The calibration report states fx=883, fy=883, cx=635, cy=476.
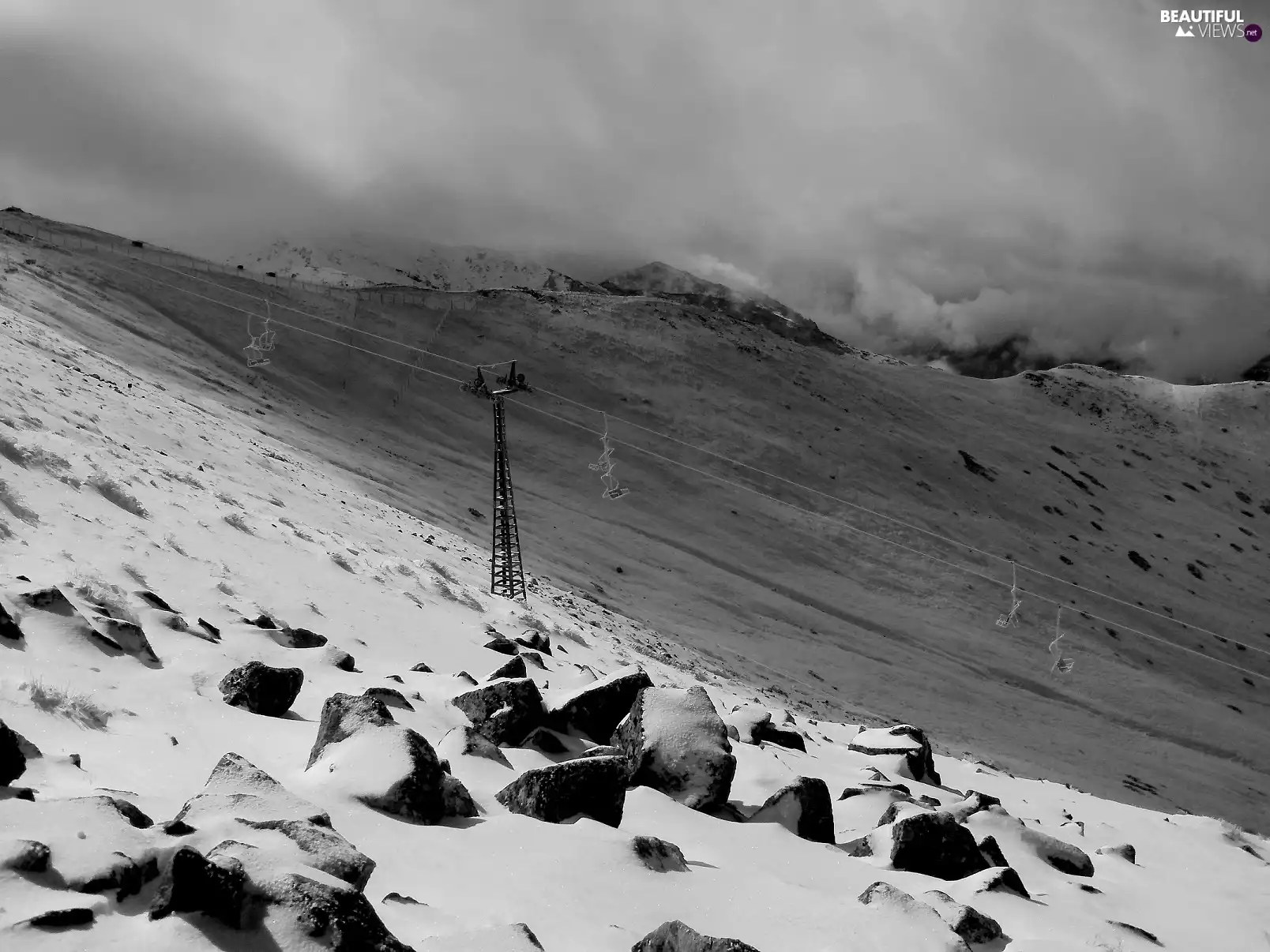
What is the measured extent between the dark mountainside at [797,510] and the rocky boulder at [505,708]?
2487cm

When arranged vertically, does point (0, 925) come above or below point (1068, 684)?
above

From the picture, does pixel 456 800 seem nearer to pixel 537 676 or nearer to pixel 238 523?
pixel 537 676

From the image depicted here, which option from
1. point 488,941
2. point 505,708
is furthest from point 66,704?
point 488,941

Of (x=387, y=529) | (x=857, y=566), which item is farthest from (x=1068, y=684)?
(x=387, y=529)

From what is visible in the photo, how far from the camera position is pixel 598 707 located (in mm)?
11484

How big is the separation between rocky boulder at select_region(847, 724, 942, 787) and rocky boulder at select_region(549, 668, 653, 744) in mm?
7771

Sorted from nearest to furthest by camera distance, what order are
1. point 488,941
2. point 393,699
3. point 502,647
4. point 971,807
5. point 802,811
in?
1. point 488,941
2. point 393,699
3. point 802,811
4. point 971,807
5. point 502,647

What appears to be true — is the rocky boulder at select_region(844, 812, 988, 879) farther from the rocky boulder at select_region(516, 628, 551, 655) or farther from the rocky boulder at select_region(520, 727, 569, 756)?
the rocky boulder at select_region(516, 628, 551, 655)

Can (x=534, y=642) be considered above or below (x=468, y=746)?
below

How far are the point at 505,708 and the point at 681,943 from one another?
5.18 metres

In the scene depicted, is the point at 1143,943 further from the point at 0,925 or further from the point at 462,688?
the point at 0,925

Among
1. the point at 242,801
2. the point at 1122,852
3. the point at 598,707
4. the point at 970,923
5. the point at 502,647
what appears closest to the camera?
the point at 242,801

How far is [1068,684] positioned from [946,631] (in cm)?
707

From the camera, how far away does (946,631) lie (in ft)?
170
